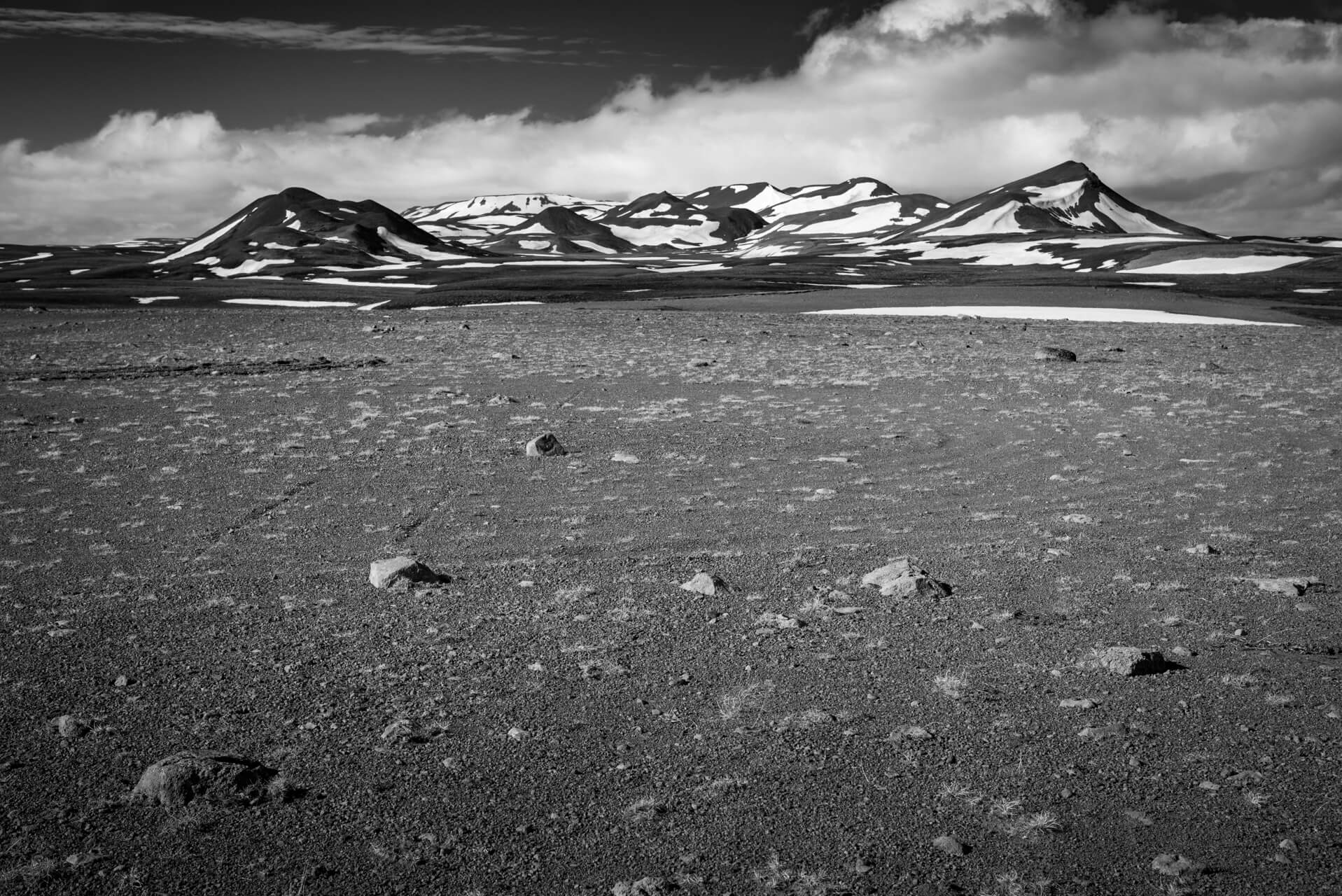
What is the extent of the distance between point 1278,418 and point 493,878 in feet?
61.9

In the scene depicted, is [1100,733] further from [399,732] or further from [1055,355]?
[1055,355]

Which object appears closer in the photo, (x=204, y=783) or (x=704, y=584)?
(x=204, y=783)

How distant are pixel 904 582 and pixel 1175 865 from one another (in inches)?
154

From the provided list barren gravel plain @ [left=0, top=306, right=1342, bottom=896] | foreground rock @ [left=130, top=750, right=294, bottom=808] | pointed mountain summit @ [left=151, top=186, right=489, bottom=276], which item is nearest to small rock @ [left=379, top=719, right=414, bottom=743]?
barren gravel plain @ [left=0, top=306, right=1342, bottom=896]

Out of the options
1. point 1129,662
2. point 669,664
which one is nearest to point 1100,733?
point 1129,662

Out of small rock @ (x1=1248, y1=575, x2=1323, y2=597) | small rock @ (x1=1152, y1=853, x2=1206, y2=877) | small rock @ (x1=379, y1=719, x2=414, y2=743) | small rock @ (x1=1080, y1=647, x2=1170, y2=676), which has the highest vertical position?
small rock @ (x1=1248, y1=575, x2=1323, y2=597)

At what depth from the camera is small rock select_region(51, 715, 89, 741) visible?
249 inches

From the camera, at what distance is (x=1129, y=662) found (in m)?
7.24

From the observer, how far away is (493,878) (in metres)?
5.10

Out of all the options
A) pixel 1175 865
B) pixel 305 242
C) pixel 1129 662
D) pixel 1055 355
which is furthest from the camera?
pixel 305 242

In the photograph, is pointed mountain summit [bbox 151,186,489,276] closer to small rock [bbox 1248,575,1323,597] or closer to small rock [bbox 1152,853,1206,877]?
small rock [bbox 1248,575,1323,597]

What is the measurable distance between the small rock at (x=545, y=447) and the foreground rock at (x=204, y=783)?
9619 millimetres

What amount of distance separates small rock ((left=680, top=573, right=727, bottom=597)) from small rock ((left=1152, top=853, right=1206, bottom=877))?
14.6 ft

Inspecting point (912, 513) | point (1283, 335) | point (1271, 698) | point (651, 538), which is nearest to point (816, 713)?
point (1271, 698)
